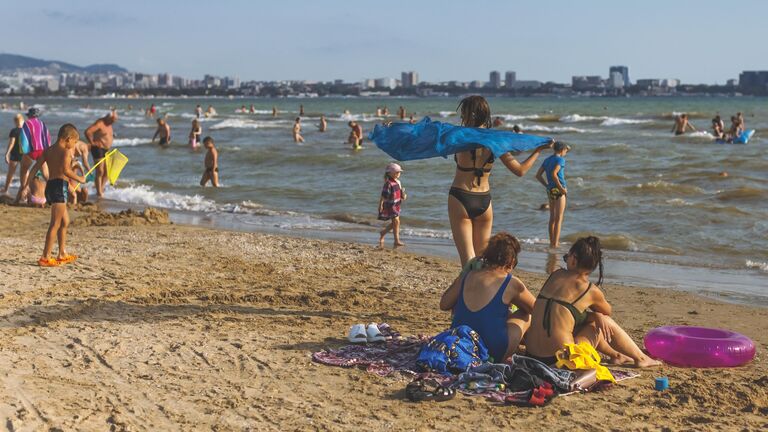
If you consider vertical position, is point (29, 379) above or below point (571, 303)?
below

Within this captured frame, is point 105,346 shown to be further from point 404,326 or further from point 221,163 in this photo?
point 221,163

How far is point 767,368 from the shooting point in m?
6.39

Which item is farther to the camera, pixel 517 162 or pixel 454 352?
pixel 517 162

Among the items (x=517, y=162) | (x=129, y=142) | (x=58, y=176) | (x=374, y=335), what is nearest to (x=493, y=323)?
(x=374, y=335)

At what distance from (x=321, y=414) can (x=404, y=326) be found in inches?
86.7

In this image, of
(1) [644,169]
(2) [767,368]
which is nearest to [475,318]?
(2) [767,368]

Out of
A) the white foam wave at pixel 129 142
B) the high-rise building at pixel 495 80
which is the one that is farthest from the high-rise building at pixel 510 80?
the white foam wave at pixel 129 142

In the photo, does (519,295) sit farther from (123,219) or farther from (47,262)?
(123,219)

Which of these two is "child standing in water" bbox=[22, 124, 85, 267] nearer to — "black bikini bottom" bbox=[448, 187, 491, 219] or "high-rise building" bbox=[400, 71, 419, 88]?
"black bikini bottom" bbox=[448, 187, 491, 219]

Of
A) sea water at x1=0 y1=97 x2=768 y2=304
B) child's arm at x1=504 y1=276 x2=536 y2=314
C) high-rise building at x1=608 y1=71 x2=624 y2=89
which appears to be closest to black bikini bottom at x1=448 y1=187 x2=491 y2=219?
child's arm at x1=504 y1=276 x2=536 y2=314

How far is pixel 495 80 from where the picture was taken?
17450cm

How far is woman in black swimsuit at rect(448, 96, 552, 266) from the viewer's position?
6.66 m

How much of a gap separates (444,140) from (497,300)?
134 cm

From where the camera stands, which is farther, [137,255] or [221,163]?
[221,163]
